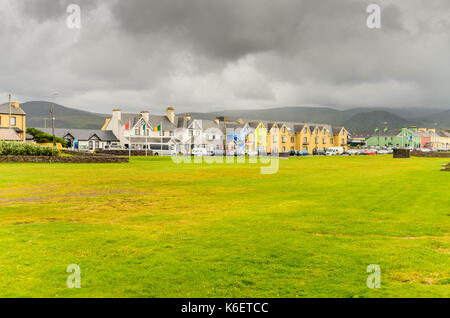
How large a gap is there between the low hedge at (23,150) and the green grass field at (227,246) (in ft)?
121

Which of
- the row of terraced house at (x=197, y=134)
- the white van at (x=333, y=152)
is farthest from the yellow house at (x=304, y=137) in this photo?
the white van at (x=333, y=152)

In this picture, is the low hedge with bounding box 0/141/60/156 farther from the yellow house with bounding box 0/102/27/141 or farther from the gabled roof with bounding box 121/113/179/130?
the gabled roof with bounding box 121/113/179/130

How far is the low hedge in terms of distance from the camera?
160 ft

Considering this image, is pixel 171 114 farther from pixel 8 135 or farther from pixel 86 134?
pixel 8 135

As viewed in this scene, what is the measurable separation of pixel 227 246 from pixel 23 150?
50.3 meters

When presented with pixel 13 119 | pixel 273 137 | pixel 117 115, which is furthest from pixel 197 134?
pixel 13 119

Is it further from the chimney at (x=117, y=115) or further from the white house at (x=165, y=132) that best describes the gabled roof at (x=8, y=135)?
the chimney at (x=117, y=115)

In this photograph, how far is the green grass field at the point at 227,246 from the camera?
6742mm

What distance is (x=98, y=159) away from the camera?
172ft

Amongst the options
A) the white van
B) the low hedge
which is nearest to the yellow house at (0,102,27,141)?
the low hedge

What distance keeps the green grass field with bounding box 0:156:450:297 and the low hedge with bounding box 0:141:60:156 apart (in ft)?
121

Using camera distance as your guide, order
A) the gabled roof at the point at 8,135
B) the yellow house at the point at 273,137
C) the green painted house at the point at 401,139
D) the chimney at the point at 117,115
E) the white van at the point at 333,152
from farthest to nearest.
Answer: the green painted house at the point at 401,139
the yellow house at the point at 273,137
the chimney at the point at 117,115
the white van at the point at 333,152
the gabled roof at the point at 8,135

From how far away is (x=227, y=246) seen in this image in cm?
931

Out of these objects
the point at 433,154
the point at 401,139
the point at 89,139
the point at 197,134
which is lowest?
the point at 433,154
